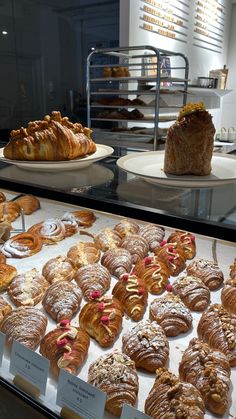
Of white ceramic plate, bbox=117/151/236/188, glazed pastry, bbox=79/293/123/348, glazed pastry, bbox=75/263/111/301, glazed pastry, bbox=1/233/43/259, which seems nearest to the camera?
white ceramic plate, bbox=117/151/236/188

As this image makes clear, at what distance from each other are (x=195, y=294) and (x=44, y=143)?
2.60 feet

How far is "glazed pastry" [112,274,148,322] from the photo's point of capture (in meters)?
1.29

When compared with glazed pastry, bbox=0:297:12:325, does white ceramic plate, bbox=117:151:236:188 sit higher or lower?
higher

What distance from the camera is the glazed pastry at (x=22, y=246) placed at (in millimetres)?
1632

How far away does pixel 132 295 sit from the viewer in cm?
131

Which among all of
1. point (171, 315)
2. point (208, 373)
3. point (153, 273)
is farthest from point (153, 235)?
point (208, 373)

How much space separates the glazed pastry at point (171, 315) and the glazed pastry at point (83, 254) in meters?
0.41

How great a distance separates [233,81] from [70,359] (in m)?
5.14

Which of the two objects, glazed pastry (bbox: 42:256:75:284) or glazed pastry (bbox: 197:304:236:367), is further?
glazed pastry (bbox: 42:256:75:284)

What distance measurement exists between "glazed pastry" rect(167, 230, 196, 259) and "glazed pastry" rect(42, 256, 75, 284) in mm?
500

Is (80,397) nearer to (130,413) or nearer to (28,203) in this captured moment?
(130,413)

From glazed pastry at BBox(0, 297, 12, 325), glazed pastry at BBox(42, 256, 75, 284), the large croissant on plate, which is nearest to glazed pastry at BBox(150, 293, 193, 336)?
glazed pastry at BBox(42, 256, 75, 284)

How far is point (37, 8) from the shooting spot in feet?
9.95

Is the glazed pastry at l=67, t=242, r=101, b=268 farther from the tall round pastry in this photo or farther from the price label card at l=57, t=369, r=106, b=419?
the tall round pastry
